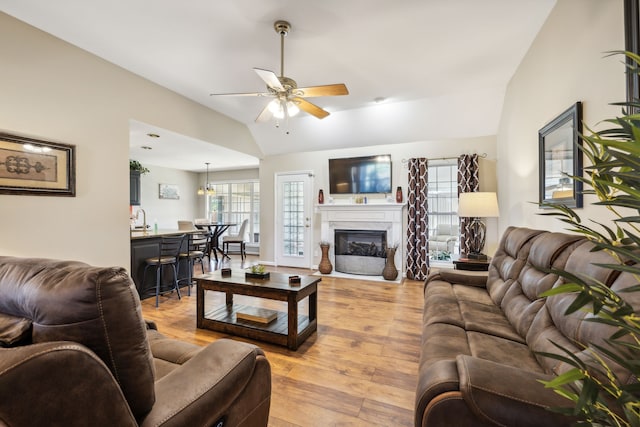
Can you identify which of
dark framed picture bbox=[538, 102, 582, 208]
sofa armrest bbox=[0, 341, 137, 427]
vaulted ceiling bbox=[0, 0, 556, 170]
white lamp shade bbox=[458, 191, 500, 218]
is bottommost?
sofa armrest bbox=[0, 341, 137, 427]

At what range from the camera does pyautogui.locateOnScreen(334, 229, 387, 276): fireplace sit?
533cm

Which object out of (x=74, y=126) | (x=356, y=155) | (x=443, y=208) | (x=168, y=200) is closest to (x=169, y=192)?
(x=168, y=200)

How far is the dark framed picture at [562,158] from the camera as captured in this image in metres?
1.95

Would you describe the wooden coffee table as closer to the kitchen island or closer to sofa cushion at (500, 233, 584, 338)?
the kitchen island

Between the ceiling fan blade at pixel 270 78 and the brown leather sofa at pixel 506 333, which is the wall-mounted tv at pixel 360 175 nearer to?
the brown leather sofa at pixel 506 333

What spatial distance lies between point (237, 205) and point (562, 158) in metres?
8.11

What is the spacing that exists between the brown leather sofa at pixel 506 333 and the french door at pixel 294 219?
11.4 feet

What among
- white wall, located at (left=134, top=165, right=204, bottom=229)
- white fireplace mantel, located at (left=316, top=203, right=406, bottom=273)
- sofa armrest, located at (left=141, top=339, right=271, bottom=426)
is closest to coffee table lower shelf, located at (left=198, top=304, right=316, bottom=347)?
sofa armrest, located at (left=141, top=339, right=271, bottom=426)

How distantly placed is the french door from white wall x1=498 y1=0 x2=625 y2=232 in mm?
3569

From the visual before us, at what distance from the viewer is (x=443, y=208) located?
5078mm

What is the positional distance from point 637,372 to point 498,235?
14.8ft

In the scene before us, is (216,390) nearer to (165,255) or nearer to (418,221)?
(165,255)

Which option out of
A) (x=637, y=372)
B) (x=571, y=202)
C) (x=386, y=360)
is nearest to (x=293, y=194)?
(x=386, y=360)

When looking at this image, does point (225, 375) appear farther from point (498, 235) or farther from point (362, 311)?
point (498, 235)
